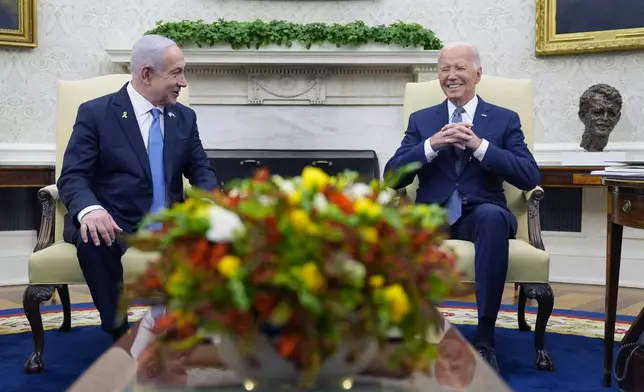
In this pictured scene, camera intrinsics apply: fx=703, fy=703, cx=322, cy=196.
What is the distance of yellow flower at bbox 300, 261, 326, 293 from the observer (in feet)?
3.06

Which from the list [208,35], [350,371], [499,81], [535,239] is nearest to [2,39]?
[208,35]

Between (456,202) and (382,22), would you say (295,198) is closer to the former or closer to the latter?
(456,202)

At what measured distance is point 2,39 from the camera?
5051 mm

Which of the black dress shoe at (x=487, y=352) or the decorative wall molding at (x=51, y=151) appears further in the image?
the decorative wall molding at (x=51, y=151)

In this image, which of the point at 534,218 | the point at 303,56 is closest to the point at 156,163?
the point at 534,218

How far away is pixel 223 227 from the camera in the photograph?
0.99 metres

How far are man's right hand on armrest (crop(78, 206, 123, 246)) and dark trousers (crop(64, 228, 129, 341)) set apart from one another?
0.05 meters

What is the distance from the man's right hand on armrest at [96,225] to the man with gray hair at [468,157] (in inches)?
50.6

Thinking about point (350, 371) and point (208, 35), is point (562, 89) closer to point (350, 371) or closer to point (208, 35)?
point (208, 35)

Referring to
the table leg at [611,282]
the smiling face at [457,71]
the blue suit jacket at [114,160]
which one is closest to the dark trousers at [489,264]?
the table leg at [611,282]

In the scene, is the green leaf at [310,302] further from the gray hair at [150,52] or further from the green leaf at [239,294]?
the gray hair at [150,52]

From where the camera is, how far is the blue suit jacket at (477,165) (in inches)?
122

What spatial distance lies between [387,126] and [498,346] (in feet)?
7.74

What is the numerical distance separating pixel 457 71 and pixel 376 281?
241 centimetres
